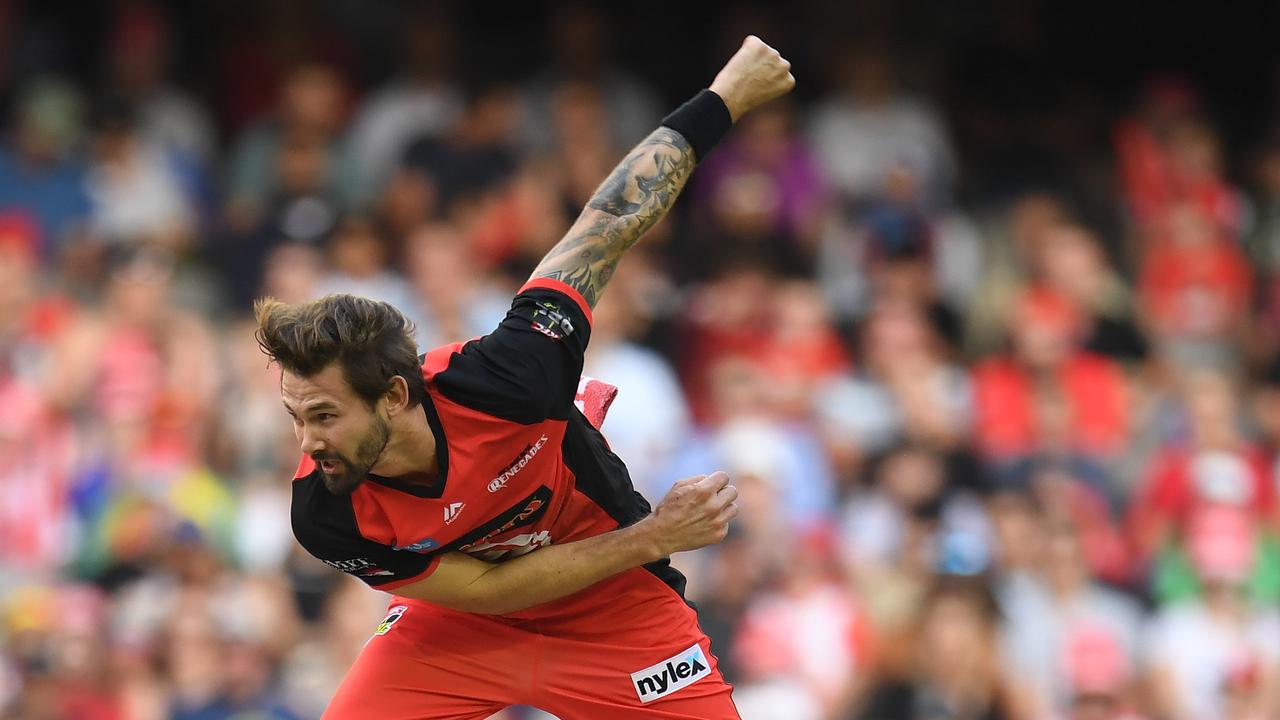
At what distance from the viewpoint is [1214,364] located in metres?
10.4

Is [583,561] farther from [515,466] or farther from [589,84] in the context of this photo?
[589,84]

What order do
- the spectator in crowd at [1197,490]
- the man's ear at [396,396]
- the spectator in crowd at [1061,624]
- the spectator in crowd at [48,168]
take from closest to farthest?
the man's ear at [396,396] < the spectator in crowd at [1061,624] < the spectator in crowd at [1197,490] < the spectator in crowd at [48,168]

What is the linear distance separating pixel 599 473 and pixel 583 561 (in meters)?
0.30

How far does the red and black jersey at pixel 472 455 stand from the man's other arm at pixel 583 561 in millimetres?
93

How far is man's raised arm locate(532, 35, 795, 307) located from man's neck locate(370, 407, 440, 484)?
0.55m

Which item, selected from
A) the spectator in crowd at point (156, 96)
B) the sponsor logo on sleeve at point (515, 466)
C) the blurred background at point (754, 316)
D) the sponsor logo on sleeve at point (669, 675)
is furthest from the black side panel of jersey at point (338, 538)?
the spectator in crowd at point (156, 96)

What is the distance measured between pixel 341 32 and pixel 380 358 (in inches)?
319

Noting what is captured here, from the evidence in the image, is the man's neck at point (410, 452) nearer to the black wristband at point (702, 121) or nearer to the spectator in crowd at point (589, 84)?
the black wristband at point (702, 121)

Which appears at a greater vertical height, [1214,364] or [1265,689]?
[1214,364]

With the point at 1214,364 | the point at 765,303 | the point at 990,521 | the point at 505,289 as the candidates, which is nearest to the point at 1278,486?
the point at 1214,364

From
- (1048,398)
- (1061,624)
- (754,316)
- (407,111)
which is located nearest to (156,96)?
(407,111)

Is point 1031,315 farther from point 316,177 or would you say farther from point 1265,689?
point 316,177

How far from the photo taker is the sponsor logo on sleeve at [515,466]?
15.5ft

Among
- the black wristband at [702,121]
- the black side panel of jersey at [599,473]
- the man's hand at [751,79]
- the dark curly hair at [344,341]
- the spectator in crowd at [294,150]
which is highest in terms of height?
the spectator in crowd at [294,150]
